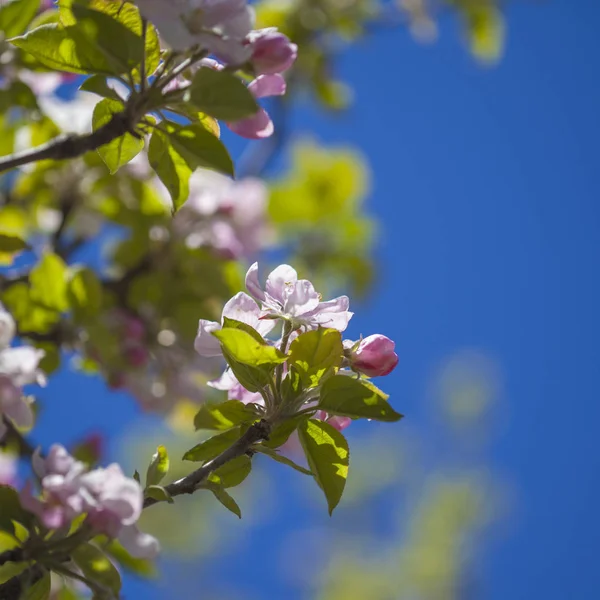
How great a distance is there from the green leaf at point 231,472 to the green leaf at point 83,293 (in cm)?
73

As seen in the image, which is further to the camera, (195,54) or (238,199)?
(238,199)

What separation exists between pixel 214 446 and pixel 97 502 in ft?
0.43

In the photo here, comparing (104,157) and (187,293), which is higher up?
(187,293)

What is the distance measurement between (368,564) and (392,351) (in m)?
7.14

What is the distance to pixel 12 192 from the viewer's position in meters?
1.84

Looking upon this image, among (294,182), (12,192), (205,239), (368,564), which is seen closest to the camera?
(205,239)

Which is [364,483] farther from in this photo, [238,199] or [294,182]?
[238,199]

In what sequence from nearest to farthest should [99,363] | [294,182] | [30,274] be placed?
[30,274]
[99,363]
[294,182]

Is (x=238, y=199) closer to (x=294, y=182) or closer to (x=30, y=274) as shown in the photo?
(x=30, y=274)

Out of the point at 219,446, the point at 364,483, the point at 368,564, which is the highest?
the point at 364,483

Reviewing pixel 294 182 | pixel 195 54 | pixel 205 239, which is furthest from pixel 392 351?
pixel 294 182

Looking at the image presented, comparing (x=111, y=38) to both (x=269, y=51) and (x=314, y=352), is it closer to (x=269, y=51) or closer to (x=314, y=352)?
(x=269, y=51)

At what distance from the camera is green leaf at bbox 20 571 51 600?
0.77m

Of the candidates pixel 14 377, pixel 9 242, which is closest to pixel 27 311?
pixel 9 242
